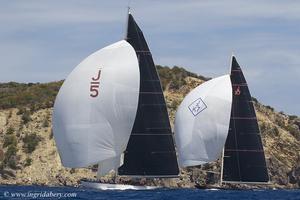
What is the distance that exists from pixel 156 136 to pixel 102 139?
613cm

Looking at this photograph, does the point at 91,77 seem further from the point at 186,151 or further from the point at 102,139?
the point at 186,151

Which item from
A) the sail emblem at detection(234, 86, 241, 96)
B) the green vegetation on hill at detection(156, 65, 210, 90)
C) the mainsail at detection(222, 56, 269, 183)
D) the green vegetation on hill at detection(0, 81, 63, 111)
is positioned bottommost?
the mainsail at detection(222, 56, 269, 183)

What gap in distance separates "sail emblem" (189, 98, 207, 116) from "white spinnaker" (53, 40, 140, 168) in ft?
31.5

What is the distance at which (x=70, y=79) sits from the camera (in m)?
65.0

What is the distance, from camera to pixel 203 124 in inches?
2931

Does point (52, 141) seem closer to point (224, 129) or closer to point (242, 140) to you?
point (242, 140)

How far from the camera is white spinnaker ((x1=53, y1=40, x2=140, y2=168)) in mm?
64312

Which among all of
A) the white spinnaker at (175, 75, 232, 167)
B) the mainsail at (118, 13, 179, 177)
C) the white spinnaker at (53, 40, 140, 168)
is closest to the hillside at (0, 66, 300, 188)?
the white spinnaker at (175, 75, 232, 167)

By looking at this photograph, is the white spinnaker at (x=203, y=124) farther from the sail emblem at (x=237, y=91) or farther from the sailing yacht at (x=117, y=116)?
the sailing yacht at (x=117, y=116)

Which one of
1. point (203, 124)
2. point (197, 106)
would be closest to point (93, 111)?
point (197, 106)

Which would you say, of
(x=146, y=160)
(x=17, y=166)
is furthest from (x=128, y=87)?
(x=17, y=166)

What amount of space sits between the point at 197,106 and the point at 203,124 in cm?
155

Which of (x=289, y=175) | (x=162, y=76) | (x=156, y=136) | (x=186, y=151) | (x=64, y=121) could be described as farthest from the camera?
(x=162, y=76)

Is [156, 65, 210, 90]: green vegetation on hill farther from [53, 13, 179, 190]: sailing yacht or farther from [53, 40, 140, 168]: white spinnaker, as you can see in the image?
[53, 40, 140, 168]: white spinnaker
